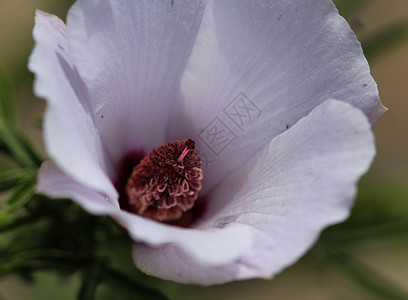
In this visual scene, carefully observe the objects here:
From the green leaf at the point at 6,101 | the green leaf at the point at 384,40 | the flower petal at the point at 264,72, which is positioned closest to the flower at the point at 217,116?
the flower petal at the point at 264,72

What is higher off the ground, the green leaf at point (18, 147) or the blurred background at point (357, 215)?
the green leaf at point (18, 147)

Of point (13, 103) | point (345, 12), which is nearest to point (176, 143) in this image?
point (13, 103)

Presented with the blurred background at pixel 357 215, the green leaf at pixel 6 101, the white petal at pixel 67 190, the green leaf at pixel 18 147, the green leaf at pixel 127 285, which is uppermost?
the white petal at pixel 67 190

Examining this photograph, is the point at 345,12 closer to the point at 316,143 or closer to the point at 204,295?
the point at 316,143

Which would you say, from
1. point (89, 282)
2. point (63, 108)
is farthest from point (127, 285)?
point (63, 108)

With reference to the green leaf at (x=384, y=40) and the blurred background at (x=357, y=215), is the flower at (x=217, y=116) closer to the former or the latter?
the blurred background at (x=357, y=215)
